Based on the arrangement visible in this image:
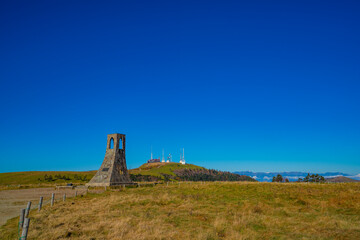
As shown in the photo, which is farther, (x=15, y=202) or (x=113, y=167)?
(x=113, y=167)

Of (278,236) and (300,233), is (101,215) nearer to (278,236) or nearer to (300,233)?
(278,236)

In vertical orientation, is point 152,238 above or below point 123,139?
below

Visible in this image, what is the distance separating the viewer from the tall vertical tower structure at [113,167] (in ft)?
150

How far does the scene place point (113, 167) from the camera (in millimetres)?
46812

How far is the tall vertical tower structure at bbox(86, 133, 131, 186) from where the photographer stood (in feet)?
150

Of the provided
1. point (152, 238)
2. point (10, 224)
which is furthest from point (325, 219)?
point (10, 224)

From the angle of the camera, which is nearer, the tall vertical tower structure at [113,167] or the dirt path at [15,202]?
the dirt path at [15,202]

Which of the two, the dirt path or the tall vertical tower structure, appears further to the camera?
the tall vertical tower structure

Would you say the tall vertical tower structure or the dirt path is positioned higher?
the tall vertical tower structure

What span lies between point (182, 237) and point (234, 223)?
4.25m

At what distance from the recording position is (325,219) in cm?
1617

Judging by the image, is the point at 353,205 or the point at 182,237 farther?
the point at 353,205

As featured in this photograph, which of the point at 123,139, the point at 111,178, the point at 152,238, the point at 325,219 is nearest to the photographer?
the point at 152,238

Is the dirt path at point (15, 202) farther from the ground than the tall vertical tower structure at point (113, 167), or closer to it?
closer to it
